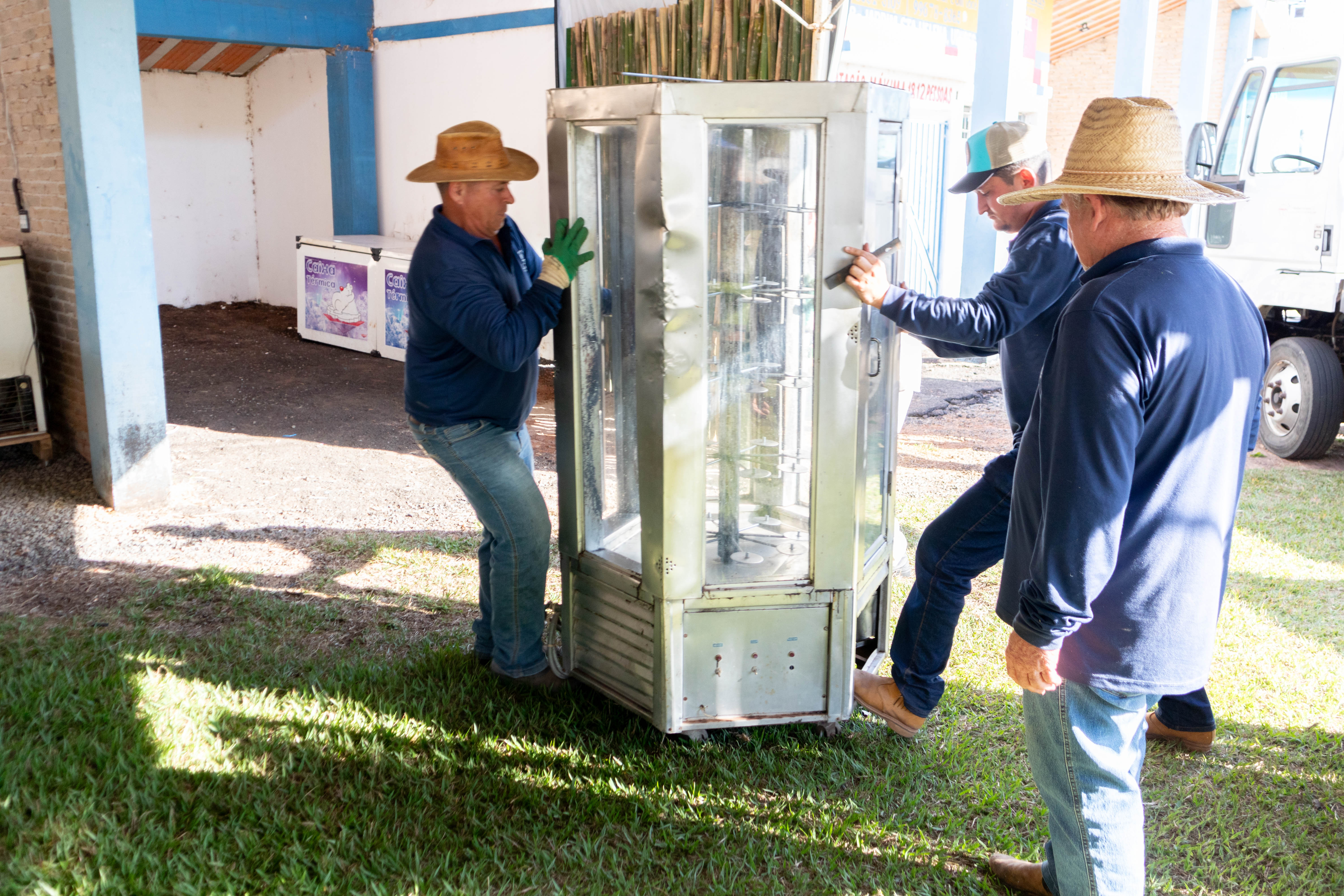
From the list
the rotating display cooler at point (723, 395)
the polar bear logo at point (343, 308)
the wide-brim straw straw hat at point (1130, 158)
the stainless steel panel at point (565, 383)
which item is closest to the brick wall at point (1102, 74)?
the polar bear logo at point (343, 308)

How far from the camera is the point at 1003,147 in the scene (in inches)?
131

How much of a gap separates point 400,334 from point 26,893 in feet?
26.7

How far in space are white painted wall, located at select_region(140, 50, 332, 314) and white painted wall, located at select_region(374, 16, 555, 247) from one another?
3.65 ft

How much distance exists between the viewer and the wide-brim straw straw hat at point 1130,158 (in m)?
2.19

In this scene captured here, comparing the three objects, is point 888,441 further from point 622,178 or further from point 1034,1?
point 1034,1

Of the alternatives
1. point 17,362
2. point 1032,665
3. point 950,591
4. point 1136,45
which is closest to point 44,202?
point 17,362

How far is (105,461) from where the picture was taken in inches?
233

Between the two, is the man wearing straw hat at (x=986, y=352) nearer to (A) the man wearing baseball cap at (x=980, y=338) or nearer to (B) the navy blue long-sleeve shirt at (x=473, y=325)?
(A) the man wearing baseball cap at (x=980, y=338)

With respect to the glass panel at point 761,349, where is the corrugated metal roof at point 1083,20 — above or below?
above

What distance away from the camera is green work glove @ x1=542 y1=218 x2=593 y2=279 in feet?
10.5

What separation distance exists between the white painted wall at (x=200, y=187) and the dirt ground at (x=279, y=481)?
3312 millimetres

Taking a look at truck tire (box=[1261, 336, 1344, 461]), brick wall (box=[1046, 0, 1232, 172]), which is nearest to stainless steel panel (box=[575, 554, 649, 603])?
truck tire (box=[1261, 336, 1344, 461])

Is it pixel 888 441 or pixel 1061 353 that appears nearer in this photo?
pixel 1061 353

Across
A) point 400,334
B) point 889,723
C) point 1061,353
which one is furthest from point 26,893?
point 400,334
